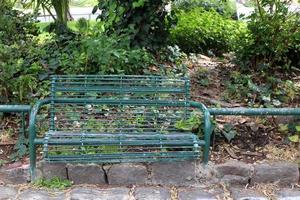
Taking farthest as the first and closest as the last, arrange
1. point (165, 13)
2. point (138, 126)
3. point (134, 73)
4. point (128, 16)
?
point (165, 13) < point (128, 16) < point (134, 73) < point (138, 126)

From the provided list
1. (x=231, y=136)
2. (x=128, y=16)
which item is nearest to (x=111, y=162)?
(x=231, y=136)

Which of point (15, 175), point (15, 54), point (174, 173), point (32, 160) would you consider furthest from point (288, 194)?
point (15, 54)

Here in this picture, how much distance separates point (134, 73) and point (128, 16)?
2.57ft

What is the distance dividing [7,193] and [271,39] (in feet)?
10.5

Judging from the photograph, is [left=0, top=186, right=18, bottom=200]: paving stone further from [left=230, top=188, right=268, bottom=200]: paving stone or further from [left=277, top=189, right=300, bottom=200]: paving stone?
[left=277, top=189, right=300, bottom=200]: paving stone

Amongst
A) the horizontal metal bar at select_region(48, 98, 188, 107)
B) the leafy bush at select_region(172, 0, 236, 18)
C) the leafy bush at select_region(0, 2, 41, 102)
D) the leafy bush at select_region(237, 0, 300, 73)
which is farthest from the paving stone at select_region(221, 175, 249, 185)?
the leafy bush at select_region(172, 0, 236, 18)

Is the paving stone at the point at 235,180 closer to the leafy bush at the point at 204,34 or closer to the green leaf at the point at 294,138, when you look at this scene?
the green leaf at the point at 294,138

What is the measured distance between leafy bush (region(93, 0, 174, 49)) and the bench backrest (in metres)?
1.29

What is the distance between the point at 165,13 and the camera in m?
6.00

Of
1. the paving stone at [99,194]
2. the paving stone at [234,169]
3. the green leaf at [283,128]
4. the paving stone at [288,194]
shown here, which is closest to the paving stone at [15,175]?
the paving stone at [99,194]

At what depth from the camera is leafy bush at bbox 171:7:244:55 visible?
6.82m

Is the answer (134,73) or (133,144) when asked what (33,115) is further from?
(134,73)

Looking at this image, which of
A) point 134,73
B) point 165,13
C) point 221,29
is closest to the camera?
point 134,73

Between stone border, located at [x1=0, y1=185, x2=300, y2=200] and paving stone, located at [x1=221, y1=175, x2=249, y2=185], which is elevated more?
paving stone, located at [x1=221, y1=175, x2=249, y2=185]
